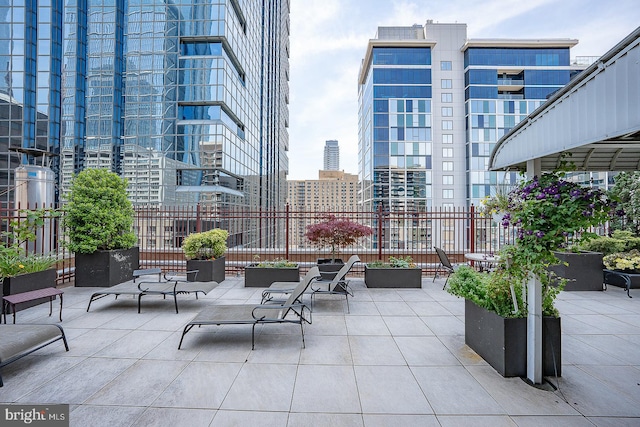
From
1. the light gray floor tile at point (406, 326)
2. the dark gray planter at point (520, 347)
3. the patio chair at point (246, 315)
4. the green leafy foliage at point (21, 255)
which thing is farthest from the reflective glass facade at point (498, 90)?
the green leafy foliage at point (21, 255)

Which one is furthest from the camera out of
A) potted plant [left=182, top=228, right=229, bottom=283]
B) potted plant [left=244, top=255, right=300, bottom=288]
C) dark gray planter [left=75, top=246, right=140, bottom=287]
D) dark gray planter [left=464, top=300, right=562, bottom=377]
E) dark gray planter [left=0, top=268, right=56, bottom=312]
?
potted plant [left=182, top=228, right=229, bottom=283]

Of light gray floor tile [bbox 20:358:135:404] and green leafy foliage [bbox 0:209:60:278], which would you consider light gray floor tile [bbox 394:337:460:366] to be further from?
green leafy foliage [bbox 0:209:60:278]

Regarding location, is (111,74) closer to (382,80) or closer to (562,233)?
(562,233)

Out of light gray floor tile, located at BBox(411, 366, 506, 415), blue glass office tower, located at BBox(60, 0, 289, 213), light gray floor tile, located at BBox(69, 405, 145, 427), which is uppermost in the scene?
blue glass office tower, located at BBox(60, 0, 289, 213)

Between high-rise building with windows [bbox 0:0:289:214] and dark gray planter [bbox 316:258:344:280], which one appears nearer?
dark gray planter [bbox 316:258:344:280]

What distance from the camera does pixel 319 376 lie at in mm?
3479

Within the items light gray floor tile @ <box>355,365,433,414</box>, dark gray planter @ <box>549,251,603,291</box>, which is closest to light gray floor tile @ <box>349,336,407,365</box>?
light gray floor tile @ <box>355,365,433,414</box>

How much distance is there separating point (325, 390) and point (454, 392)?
1.33 metres

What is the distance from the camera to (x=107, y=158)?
3005cm

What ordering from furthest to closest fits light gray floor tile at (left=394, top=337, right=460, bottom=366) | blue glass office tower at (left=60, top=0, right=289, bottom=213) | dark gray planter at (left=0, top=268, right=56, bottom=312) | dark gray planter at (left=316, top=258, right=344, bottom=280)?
blue glass office tower at (left=60, top=0, right=289, bottom=213) < dark gray planter at (left=316, top=258, right=344, bottom=280) < dark gray planter at (left=0, top=268, right=56, bottom=312) < light gray floor tile at (left=394, top=337, right=460, bottom=366)

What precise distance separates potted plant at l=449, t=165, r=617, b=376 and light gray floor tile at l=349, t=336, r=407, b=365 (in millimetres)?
1084

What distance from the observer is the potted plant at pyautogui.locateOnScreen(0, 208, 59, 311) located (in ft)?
18.5

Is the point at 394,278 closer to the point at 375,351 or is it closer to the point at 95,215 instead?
the point at 375,351
